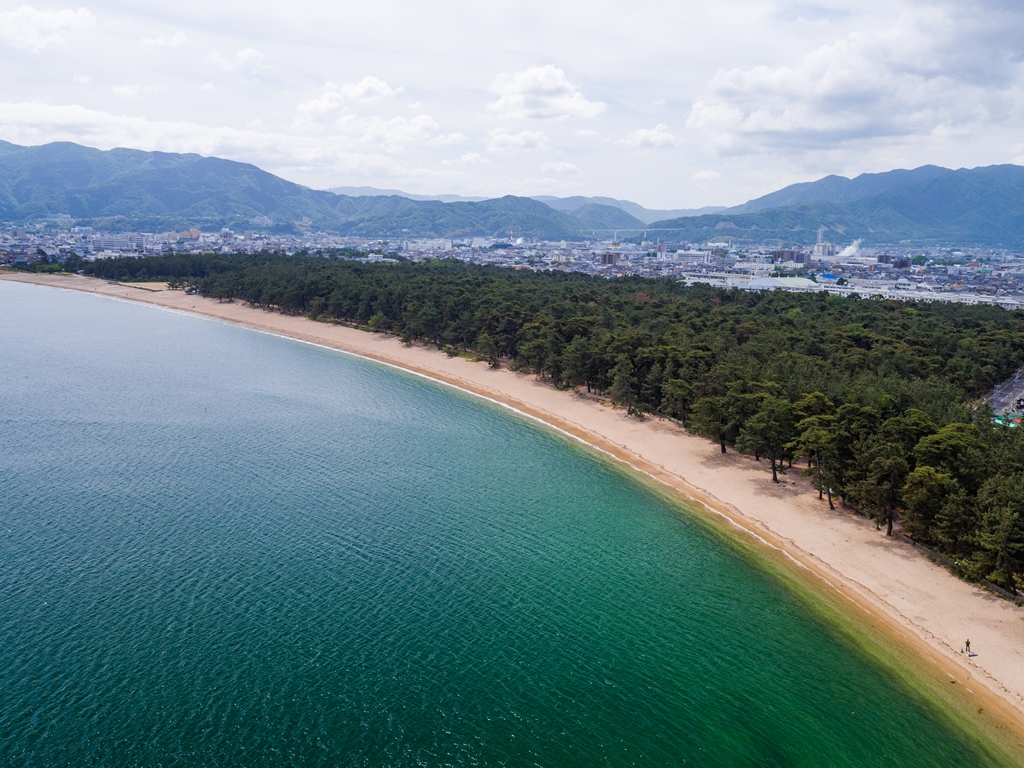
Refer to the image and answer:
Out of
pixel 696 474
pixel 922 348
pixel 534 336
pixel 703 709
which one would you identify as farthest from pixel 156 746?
pixel 922 348

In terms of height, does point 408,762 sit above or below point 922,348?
→ below

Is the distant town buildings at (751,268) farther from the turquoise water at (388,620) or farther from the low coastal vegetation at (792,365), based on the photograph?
the turquoise water at (388,620)

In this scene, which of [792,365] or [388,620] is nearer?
[388,620]

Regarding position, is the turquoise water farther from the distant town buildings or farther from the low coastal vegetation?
the distant town buildings

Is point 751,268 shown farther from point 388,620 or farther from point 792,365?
point 388,620

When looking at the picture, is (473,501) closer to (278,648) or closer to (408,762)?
(278,648)

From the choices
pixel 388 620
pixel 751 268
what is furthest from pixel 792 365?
pixel 751 268

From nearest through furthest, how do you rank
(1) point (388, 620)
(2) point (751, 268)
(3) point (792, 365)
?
(1) point (388, 620), (3) point (792, 365), (2) point (751, 268)
